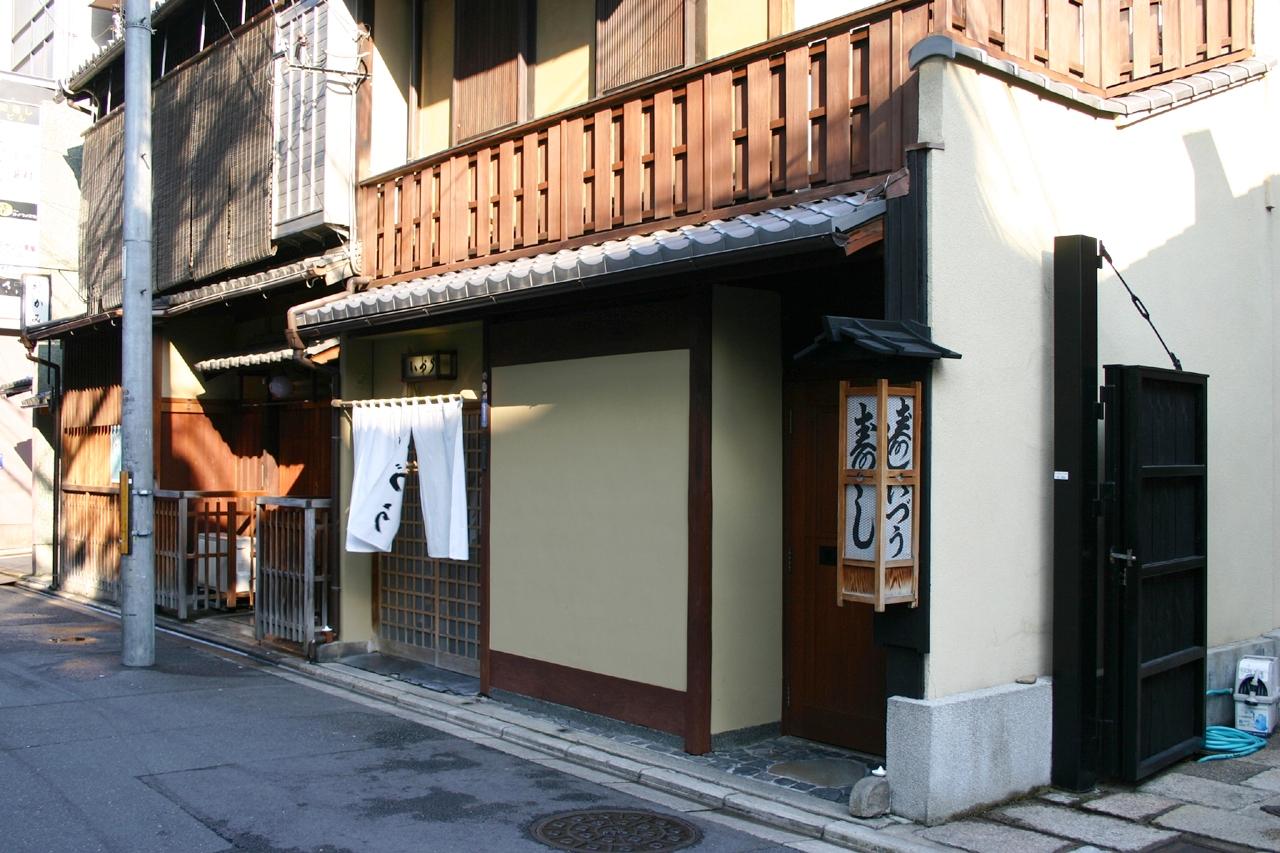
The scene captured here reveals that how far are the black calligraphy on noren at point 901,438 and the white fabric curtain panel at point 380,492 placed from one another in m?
5.67

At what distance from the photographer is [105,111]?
750 inches

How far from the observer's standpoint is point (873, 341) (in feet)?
20.8

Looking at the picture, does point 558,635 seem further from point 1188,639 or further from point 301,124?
point 301,124

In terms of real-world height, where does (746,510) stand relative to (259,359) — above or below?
below

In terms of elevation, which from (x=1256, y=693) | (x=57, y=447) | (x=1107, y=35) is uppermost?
(x=1107, y=35)

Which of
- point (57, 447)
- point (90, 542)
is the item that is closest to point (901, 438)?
point (90, 542)

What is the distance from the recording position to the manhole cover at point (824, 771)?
7.58 m

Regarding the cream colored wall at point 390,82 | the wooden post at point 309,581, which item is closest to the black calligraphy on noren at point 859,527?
the wooden post at point 309,581

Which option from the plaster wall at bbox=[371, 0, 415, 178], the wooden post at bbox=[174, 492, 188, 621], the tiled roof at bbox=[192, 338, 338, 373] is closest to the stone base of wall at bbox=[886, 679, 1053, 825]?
the tiled roof at bbox=[192, 338, 338, 373]

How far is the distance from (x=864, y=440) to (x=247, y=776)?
4.74 m

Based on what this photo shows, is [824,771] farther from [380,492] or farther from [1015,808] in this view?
[380,492]

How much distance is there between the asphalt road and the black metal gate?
2758 millimetres

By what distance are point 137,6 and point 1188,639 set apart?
37.5 ft

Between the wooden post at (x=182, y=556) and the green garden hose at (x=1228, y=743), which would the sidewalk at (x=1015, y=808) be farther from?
the wooden post at (x=182, y=556)
